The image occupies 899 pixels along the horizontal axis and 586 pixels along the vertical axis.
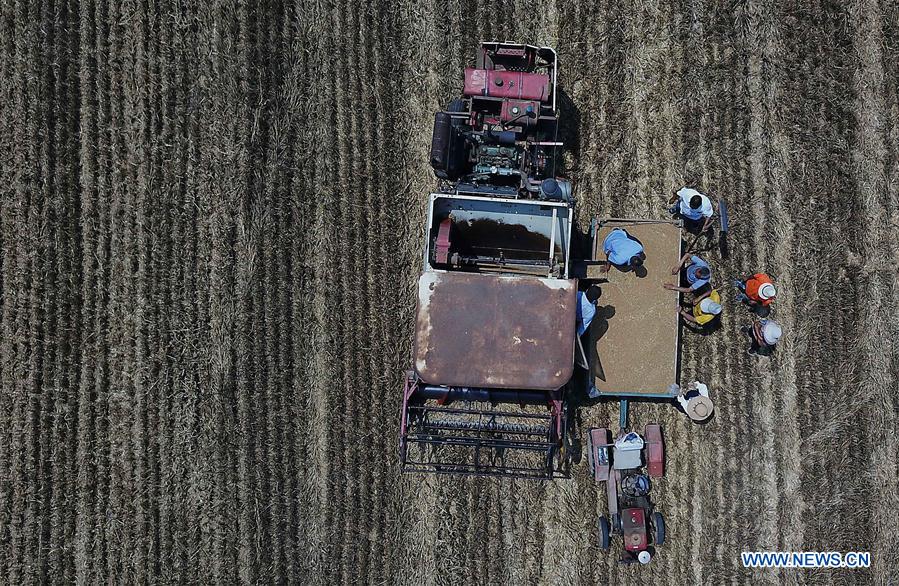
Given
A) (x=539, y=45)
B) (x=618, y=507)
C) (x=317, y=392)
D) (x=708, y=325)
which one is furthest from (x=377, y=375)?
(x=539, y=45)

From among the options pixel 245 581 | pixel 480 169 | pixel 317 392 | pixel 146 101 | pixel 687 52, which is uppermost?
pixel 687 52

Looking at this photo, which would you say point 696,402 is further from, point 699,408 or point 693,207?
point 693,207

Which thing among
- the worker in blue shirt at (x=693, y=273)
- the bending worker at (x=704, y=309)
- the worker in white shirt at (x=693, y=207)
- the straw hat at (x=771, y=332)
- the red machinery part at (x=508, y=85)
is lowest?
the straw hat at (x=771, y=332)

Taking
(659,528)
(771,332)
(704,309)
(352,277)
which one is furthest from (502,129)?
(659,528)

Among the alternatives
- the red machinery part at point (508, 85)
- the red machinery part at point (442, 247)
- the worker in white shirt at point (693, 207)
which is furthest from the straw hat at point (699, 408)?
the red machinery part at point (508, 85)

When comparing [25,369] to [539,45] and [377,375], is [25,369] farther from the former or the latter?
[539,45]

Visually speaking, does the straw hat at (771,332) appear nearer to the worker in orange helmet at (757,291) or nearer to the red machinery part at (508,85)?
the worker in orange helmet at (757,291)
